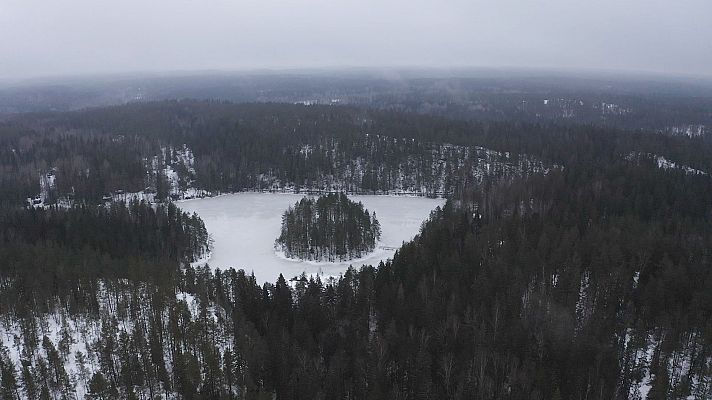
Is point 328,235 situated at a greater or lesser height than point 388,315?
lesser

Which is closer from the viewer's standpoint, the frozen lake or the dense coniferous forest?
the dense coniferous forest

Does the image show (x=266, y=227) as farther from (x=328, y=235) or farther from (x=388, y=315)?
(x=388, y=315)

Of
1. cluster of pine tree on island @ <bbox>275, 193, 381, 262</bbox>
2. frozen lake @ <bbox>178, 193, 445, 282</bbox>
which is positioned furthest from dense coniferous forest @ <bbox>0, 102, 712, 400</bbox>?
cluster of pine tree on island @ <bbox>275, 193, 381, 262</bbox>

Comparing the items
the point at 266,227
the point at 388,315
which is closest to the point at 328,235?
the point at 266,227

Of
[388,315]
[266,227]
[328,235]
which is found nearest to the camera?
[388,315]

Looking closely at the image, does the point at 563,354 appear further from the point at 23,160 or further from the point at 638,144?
the point at 23,160

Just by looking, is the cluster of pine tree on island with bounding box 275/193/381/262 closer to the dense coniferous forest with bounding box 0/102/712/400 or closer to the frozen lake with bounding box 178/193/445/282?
the frozen lake with bounding box 178/193/445/282

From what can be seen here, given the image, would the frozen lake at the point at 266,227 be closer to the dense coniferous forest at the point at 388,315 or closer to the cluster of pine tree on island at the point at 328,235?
the cluster of pine tree on island at the point at 328,235
